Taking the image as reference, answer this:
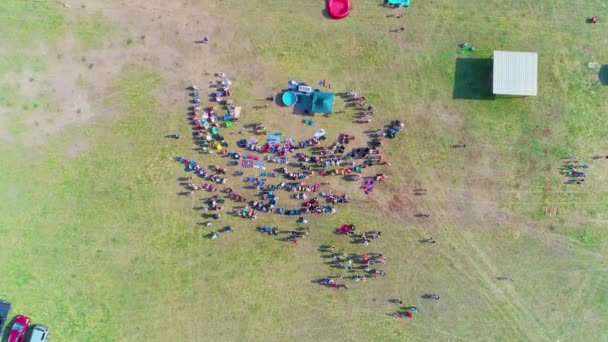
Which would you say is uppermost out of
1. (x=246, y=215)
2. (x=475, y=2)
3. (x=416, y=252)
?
(x=475, y=2)

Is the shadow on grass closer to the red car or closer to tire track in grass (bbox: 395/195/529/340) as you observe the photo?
the red car

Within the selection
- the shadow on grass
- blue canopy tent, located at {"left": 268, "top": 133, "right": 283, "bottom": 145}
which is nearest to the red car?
the shadow on grass

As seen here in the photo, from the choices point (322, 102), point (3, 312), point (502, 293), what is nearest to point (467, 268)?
point (502, 293)

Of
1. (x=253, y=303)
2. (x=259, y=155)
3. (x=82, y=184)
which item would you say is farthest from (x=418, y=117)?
(x=82, y=184)

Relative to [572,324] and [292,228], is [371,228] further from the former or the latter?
[572,324]

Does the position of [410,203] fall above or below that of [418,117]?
below

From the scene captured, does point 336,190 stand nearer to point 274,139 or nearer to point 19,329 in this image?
point 274,139

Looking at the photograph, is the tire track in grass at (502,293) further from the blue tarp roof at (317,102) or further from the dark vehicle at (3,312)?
the dark vehicle at (3,312)
